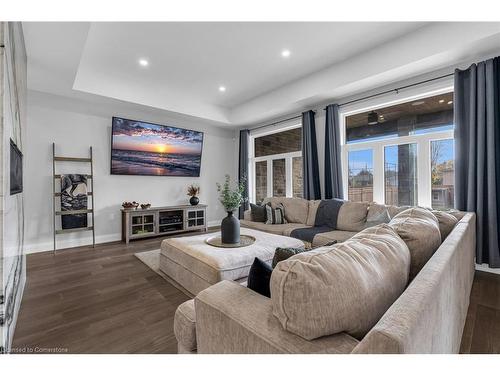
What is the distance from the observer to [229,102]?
5242mm

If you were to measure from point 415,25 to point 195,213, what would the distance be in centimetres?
466

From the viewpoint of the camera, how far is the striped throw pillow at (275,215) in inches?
160

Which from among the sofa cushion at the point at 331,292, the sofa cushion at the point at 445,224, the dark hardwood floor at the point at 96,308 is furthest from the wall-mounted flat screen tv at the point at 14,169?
the sofa cushion at the point at 445,224

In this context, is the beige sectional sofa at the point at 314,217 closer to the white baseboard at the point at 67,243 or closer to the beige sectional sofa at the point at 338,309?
the beige sectional sofa at the point at 338,309

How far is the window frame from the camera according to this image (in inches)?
129

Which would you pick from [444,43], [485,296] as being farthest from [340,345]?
[444,43]

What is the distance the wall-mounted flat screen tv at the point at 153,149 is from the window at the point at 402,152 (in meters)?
3.26

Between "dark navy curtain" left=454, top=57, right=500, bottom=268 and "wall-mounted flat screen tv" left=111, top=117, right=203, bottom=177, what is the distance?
4.59 metres

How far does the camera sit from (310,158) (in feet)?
14.8

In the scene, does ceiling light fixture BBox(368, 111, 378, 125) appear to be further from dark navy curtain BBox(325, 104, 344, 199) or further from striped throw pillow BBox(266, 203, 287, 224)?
striped throw pillow BBox(266, 203, 287, 224)

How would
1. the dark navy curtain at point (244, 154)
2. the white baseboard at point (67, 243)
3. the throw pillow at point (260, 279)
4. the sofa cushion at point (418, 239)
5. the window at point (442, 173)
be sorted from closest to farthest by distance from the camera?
the throw pillow at point (260, 279)
the sofa cushion at point (418, 239)
the window at point (442, 173)
the white baseboard at point (67, 243)
the dark navy curtain at point (244, 154)

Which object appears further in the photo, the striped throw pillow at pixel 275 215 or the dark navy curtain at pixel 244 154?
the dark navy curtain at pixel 244 154

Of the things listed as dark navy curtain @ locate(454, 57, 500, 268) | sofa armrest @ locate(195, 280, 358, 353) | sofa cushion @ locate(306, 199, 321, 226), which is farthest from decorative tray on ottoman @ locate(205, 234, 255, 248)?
dark navy curtain @ locate(454, 57, 500, 268)
